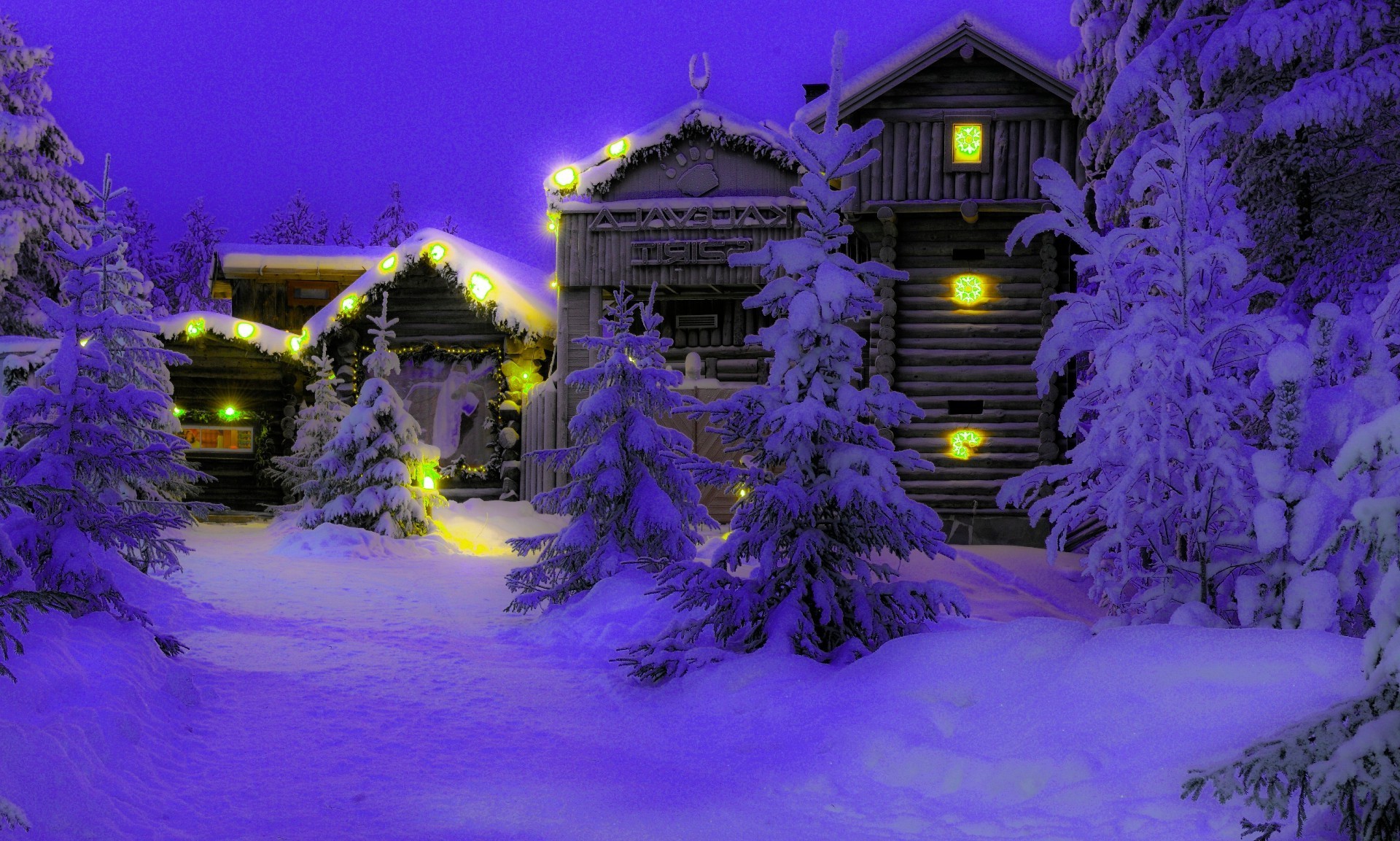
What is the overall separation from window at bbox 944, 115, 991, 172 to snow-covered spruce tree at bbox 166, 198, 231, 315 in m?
43.6

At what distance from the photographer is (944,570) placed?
17266mm

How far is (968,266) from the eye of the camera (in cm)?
2156

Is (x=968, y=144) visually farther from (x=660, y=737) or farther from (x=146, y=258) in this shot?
(x=146, y=258)

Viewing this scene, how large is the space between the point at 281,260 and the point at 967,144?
70.2ft

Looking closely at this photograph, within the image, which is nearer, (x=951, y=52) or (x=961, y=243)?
(x=951, y=52)

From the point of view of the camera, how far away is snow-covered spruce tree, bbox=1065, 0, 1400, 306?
37.8 feet

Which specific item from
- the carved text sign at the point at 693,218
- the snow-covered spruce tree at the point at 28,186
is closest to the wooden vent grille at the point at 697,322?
the carved text sign at the point at 693,218

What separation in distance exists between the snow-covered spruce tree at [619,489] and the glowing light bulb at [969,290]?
9.41 meters

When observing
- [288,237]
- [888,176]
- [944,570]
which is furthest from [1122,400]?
[288,237]

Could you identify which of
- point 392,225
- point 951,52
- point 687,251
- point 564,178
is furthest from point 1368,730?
point 392,225

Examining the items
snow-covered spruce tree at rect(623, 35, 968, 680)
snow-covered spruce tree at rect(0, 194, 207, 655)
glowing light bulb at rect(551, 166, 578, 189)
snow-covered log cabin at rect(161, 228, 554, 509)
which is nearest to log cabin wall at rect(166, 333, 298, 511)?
snow-covered log cabin at rect(161, 228, 554, 509)

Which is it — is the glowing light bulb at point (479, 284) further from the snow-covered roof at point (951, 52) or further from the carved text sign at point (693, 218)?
the snow-covered roof at point (951, 52)

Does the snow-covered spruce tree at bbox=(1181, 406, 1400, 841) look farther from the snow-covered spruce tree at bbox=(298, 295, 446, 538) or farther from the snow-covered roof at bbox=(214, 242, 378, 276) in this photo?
the snow-covered roof at bbox=(214, 242, 378, 276)

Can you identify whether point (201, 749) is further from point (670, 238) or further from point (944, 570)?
point (670, 238)
